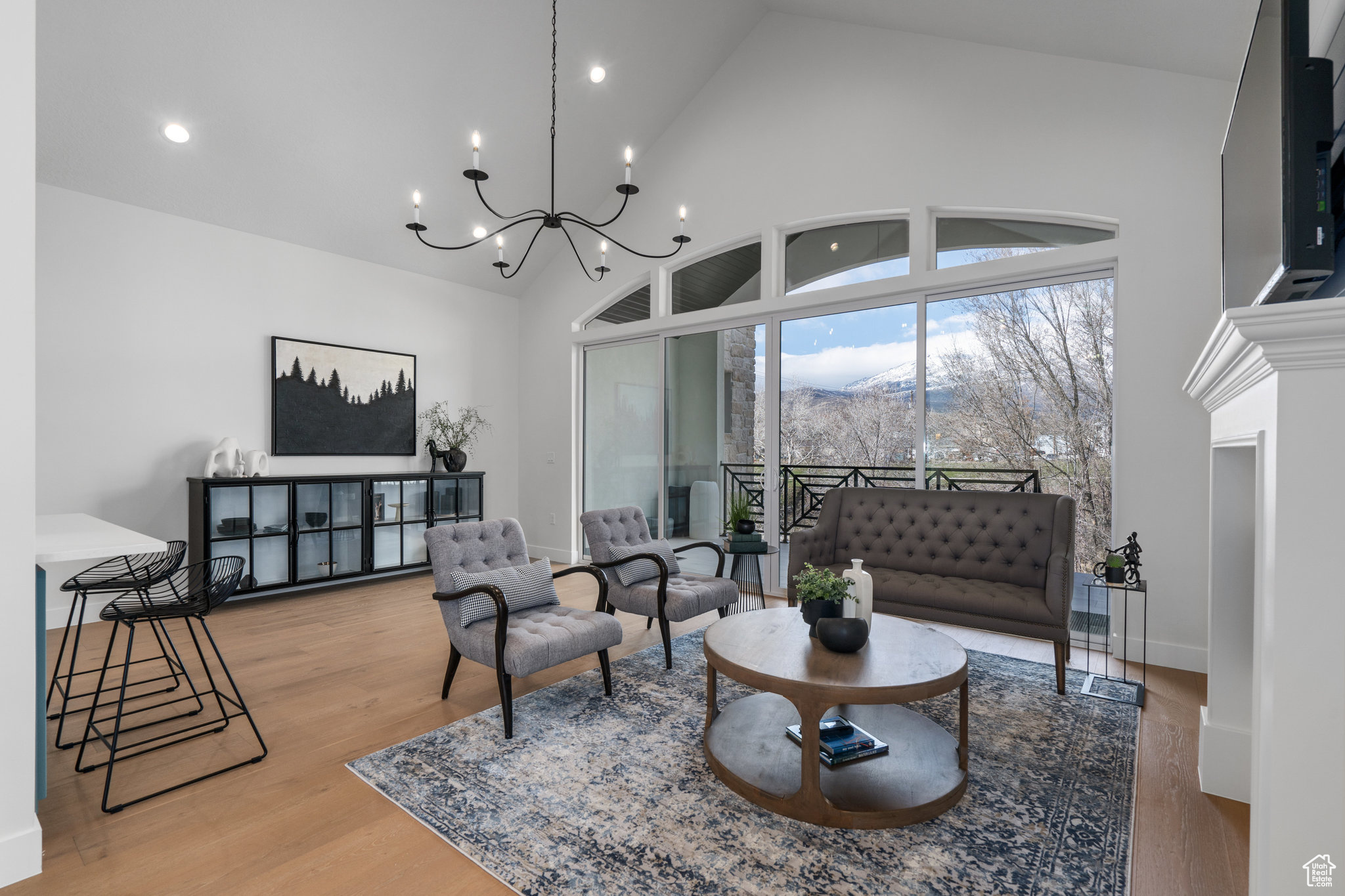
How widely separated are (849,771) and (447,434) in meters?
5.21

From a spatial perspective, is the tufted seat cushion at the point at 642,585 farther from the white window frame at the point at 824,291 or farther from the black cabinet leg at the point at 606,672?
the white window frame at the point at 824,291

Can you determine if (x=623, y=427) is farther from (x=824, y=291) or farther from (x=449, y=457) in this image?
(x=824, y=291)

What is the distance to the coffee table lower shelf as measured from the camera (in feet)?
6.65

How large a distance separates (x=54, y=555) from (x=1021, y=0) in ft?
16.2

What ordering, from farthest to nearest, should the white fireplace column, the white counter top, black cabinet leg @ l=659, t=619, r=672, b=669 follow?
black cabinet leg @ l=659, t=619, r=672, b=669 → the white counter top → the white fireplace column

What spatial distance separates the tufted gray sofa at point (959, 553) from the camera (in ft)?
10.5

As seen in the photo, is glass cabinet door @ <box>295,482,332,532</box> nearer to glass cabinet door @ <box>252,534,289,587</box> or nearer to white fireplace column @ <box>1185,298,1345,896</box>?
glass cabinet door @ <box>252,534,289,587</box>

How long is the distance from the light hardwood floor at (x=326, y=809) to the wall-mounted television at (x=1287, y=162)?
5.47 ft

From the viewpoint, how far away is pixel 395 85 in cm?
452

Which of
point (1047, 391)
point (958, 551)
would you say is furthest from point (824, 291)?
point (958, 551)

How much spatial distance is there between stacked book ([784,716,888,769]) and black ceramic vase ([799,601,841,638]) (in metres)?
0.36

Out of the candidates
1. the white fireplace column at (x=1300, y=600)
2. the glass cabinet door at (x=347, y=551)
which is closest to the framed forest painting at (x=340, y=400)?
the glass cabinet door at (x=347, y=551)

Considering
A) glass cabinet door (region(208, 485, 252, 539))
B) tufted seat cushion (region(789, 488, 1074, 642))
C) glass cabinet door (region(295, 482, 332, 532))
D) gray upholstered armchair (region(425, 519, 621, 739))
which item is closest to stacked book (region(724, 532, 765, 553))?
tufted seat cushion (region(789, 488, 1074, 642))

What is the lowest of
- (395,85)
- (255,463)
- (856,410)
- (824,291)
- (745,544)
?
(745,544)
